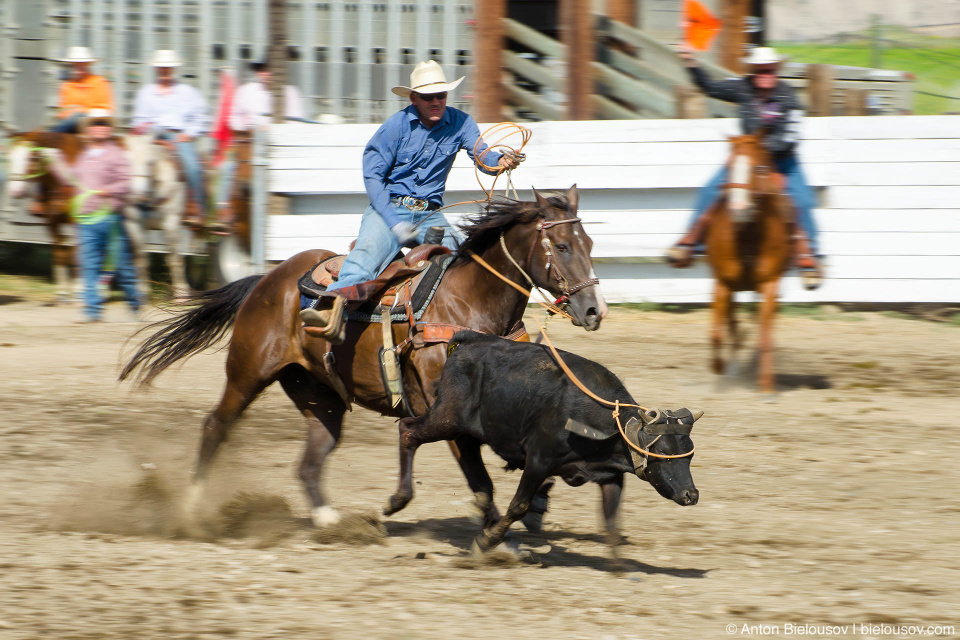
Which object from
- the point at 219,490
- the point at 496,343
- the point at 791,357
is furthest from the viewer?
the point at 791,357

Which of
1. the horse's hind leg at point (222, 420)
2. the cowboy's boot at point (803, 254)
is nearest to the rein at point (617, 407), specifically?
the horse's hind leg at point (222, 420)

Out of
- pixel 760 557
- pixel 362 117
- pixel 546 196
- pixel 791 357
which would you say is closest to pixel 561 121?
pixel 362 117

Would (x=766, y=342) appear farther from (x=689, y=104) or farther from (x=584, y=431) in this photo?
(x=584, y=431)

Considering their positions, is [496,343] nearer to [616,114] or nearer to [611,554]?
[611,554]

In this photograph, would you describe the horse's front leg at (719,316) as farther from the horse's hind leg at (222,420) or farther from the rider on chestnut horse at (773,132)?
the horse's hind leg at (222,420)

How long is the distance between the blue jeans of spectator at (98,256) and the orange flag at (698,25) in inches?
258

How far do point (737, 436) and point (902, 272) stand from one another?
4871 millimetres

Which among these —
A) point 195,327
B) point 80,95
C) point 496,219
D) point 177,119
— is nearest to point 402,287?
point 496,219

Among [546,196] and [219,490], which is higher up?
[546,196]

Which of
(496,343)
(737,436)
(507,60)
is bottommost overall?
(737,436)

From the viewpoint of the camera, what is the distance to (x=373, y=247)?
6.05 meters

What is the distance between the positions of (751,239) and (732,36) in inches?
230

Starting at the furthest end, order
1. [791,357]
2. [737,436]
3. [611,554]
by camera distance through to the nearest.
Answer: [791,357] → [737,436] → [611,554]

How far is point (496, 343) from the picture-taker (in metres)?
5.52
